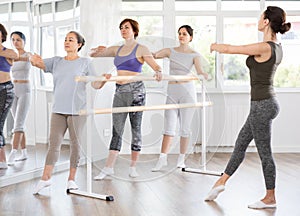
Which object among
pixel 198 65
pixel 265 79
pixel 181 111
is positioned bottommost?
pixel 181 111

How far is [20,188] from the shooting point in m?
4.54

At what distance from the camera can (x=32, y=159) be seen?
4.98 metres

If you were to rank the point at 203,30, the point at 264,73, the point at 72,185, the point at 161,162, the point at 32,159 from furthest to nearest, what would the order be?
Result: the point at 203,30, the point at 32,159, the point at 72,185, the point at 161,162, the point at 264,73

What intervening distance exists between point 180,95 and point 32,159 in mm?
1474

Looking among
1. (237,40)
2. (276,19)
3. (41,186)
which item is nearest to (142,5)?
(237,40)

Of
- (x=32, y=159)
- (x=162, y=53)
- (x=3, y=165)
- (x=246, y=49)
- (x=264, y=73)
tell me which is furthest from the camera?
(x=32, y=159)

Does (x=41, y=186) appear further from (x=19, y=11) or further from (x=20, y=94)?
(x=19, y=11)

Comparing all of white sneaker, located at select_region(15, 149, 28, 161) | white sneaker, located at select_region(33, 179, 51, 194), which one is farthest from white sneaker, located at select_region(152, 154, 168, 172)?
white sneaker, located at select_region(15, 149, 28, 161)

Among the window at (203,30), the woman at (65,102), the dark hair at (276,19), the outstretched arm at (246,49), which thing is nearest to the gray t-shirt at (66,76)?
the woman at (65,102)

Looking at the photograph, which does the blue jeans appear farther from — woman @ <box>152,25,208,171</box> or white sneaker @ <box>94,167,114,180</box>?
woman @ <box>152,25,208,171</box>

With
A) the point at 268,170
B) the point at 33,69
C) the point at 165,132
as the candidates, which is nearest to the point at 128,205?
the point at 165,132

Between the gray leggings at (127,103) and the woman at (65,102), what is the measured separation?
259mm

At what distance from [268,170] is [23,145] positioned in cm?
207

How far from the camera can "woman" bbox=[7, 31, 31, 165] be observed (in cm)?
470
